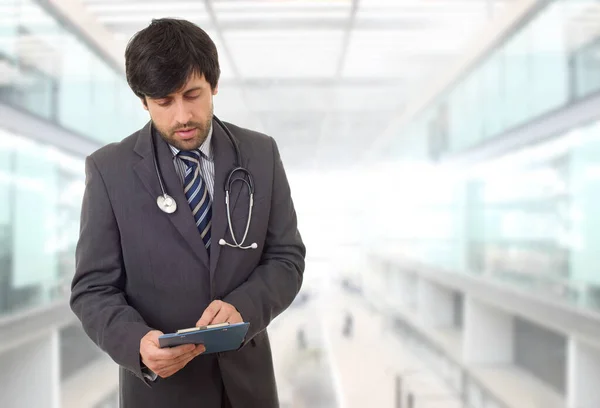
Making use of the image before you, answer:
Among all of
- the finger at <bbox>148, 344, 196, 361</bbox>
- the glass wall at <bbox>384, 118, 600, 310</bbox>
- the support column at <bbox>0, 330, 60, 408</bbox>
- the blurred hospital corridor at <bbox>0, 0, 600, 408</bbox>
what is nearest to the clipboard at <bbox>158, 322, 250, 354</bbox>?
the finger at <bbox>148, 344, 196, 361</bbox>

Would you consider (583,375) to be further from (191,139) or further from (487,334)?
(191,139)

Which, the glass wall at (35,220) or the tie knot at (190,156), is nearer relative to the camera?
the tie knot at (190,156)

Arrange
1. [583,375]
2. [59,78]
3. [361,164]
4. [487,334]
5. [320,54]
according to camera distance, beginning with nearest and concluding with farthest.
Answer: [59,78] → [583,375] → [320,54] → [361,164] → [487,334]

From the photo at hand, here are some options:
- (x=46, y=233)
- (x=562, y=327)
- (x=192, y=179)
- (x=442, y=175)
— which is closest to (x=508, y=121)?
(x=562, y=327)

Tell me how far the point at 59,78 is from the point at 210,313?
10.1 ft

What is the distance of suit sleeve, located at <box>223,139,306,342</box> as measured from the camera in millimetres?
1121

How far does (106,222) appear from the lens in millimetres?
1127

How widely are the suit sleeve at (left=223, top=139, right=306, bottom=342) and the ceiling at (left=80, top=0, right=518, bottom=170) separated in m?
2.65

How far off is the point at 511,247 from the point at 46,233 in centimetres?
336

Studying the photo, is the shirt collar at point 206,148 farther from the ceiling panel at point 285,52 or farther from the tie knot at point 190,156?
the ceiling panel at point 285,52

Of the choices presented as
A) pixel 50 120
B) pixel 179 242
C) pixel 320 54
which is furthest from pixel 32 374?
pixel 179 242

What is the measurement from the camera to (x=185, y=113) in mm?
1107

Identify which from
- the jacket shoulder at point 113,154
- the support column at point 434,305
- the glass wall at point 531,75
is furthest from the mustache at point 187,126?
the support column at point 434,305

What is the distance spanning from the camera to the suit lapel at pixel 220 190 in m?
1.15
